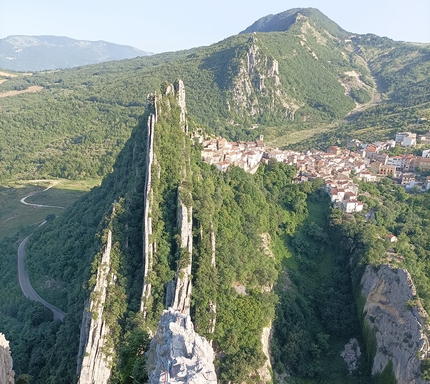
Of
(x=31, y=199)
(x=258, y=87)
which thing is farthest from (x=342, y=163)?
(x=258, y=87)

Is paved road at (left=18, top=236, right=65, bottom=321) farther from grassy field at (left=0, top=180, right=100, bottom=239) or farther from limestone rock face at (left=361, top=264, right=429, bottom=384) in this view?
limestone rock face at (left=361, top=264, right=429, bottom=384)

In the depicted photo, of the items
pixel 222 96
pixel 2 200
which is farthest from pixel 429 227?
pixel 222 96

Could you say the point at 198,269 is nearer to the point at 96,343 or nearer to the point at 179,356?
the point at 96,343

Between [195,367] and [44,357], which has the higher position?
[195,367]

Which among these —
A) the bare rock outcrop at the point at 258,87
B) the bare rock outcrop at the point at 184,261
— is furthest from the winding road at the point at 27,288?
the bare rock outcrop at the point at 258,87

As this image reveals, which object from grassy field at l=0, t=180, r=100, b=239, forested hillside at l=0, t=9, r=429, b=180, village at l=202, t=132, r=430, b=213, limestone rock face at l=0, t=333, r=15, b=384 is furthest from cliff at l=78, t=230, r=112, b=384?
forested hillside at l=0, t=9, r=429, b=180

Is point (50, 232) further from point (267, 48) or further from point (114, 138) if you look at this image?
point (267, 48)
